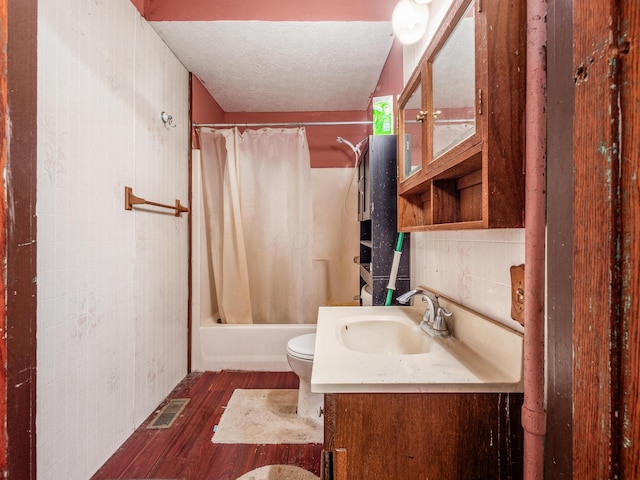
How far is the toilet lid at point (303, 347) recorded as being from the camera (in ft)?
5.24

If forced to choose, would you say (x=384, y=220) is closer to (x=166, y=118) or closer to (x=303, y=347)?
(x=303, y=347)

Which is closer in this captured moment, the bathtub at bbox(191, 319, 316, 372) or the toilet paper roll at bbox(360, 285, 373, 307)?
the toilet paper roll at bbox(360, 285, 373, 307)

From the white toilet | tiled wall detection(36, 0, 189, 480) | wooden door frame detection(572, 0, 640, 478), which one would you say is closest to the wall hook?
tiled wall detection(36, 0, 189, 480)

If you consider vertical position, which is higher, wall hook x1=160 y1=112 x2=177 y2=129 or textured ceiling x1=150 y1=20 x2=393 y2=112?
textured ceiling x1=150 y1=20 x2=393 y2=112

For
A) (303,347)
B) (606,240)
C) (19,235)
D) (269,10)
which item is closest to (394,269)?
(303,347)

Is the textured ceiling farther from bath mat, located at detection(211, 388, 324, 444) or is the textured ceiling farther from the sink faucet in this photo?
bath mat, located at detection(211, 388, 324, 444)

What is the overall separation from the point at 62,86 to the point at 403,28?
4.48 ft

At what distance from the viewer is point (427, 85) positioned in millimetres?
984

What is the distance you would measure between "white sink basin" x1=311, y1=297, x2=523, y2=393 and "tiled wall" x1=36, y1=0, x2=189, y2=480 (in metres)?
0.97

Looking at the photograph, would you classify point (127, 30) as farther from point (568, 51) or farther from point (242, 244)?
point (568, 51)

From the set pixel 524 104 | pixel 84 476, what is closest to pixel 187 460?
pixel 84 476

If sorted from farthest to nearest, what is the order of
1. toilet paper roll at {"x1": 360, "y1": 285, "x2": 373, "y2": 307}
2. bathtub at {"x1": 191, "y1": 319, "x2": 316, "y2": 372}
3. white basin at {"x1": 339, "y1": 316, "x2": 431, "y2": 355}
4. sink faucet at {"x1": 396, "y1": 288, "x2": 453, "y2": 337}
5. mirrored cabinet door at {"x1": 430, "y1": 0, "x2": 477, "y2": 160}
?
bathtub at {"x1": 191, "y1": 319, "x2": 316, "y2": 372} → toilet paper roll at {"x1": 360, "y1": 285, "x2": 373, "y2": 307} → white basin at {"x1": 339, "y1": 316, "x2": 431, "y2": 355} → sink faucet at {"x1": 396, "y1": 288, "x2": 453, "y2": 337} → mirrored cabinet door at {"x1": 430, "y1": 0, "x2": 477, "y2": 160}

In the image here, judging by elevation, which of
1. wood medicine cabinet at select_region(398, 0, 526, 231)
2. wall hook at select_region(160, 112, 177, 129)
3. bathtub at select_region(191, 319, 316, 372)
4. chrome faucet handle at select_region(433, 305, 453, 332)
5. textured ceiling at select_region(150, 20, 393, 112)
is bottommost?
bathtub at select_region(191, 319, 316, 372)

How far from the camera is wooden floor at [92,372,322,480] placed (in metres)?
1.31
